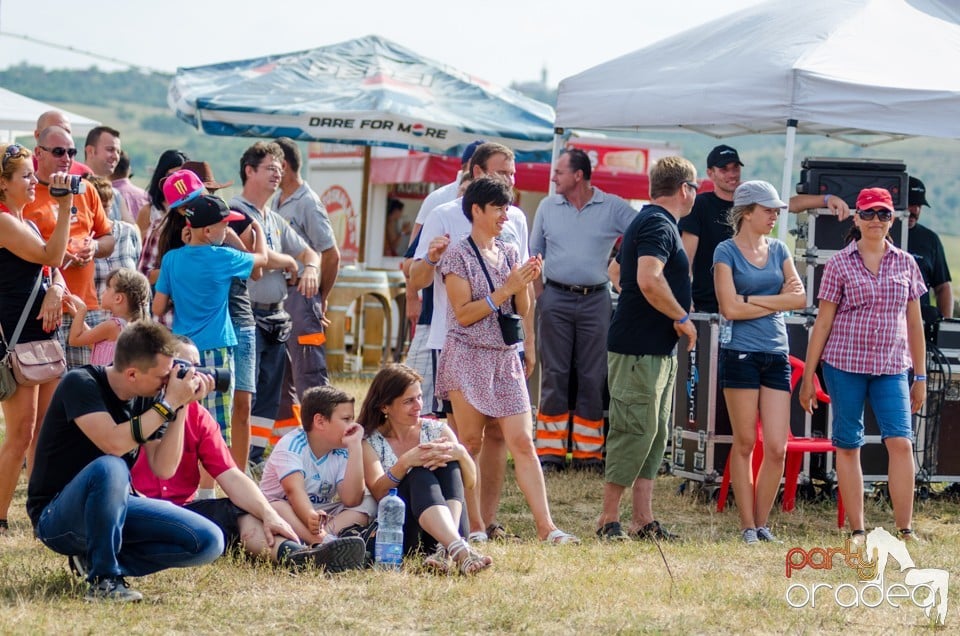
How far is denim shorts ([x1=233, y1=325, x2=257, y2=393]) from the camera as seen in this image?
6.46m

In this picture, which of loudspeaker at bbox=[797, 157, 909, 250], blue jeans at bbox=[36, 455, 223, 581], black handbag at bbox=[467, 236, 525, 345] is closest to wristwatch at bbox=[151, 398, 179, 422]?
blue jeans at bbox=[36, 455, 223, 581]

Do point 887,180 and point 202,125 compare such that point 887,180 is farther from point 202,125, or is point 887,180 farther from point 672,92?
point 202,125

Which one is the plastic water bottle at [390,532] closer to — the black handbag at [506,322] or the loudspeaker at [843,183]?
the black handbag at [506,322]

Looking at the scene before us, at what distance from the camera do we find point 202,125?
1202cm

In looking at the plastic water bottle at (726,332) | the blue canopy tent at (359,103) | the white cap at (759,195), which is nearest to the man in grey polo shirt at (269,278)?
the plastic water bottle at (726,332)

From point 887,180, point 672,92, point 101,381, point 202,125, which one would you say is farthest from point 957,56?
point 202,125

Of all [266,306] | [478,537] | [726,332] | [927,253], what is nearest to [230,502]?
[478,537]

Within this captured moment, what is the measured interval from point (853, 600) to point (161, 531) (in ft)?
8.37

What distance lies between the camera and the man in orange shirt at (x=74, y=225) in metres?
6.13

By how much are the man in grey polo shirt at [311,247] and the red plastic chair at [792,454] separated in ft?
8.09

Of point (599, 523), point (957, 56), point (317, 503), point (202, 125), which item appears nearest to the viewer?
point (317, 503)

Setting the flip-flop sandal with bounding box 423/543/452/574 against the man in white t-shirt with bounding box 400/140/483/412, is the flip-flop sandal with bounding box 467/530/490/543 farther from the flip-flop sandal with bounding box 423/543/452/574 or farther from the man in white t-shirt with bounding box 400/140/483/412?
the man in white t-shirt with bounding box 400/140/483/412

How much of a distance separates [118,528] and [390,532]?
3.78 ft

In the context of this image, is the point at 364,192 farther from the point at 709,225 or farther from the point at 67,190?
the point at 67,190
